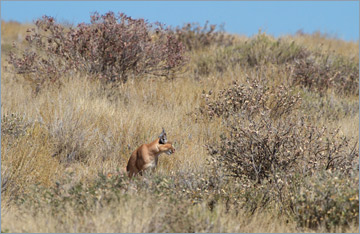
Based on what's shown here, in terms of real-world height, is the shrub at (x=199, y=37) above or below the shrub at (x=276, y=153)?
above

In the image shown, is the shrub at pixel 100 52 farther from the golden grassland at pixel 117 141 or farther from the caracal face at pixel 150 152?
the caracal face at pixel 150 152

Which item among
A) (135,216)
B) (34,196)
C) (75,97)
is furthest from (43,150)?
(135,216)

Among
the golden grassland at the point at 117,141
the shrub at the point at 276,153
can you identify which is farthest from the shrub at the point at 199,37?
the shrub at the point at 276,153

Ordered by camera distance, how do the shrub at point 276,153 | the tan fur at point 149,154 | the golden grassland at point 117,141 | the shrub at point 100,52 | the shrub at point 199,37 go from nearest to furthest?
the golden grassland at point 117,141, the tan fur at point 149,154, the shrub at point 276,153, the shrub at point 100,52, the shrub at point 199,37

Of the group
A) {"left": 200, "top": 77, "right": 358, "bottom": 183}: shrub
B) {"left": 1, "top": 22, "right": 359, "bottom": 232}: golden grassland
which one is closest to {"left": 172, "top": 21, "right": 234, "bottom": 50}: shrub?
{"left": 1, "top": 22, "right": 359, "bottom": 232}: golden grassland

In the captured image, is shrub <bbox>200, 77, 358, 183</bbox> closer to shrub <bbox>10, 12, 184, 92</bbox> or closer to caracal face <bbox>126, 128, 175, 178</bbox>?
caracal face <bbox>126, 128, 175, 178</bbox>

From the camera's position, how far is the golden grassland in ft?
15.8

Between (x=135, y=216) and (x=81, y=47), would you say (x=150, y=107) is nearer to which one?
(x=81, y=47)

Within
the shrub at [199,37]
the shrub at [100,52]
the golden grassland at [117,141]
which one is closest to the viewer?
the golden grassland at [117,141]

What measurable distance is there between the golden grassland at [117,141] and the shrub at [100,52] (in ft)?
1.30

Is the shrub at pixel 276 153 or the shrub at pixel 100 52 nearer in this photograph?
the shrub at pixel 276 153

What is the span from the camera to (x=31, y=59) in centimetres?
1134

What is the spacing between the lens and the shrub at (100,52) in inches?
424

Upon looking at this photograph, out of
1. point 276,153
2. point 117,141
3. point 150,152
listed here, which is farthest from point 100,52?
point 276,153
